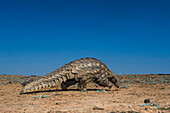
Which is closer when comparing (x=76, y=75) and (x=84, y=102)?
(x=84, y=102)

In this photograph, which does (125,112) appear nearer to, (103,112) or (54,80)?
(103,112)

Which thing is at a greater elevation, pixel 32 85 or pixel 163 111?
pixel 32 85

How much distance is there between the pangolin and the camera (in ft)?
37.2

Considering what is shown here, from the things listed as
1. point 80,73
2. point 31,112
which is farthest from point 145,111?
point 80,73

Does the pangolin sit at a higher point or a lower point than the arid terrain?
higher

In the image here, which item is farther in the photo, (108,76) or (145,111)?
(108,76)

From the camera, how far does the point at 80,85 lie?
1238 cm

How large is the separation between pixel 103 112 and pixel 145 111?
1.52 m

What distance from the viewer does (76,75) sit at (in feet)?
38.7

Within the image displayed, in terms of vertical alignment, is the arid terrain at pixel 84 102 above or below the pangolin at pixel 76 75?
below

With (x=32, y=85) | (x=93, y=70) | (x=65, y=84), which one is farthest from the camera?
(x=65, y=84)

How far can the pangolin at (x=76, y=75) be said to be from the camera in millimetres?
11331

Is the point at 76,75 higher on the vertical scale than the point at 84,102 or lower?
higher

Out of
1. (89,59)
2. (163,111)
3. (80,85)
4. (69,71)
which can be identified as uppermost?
(89,59)
